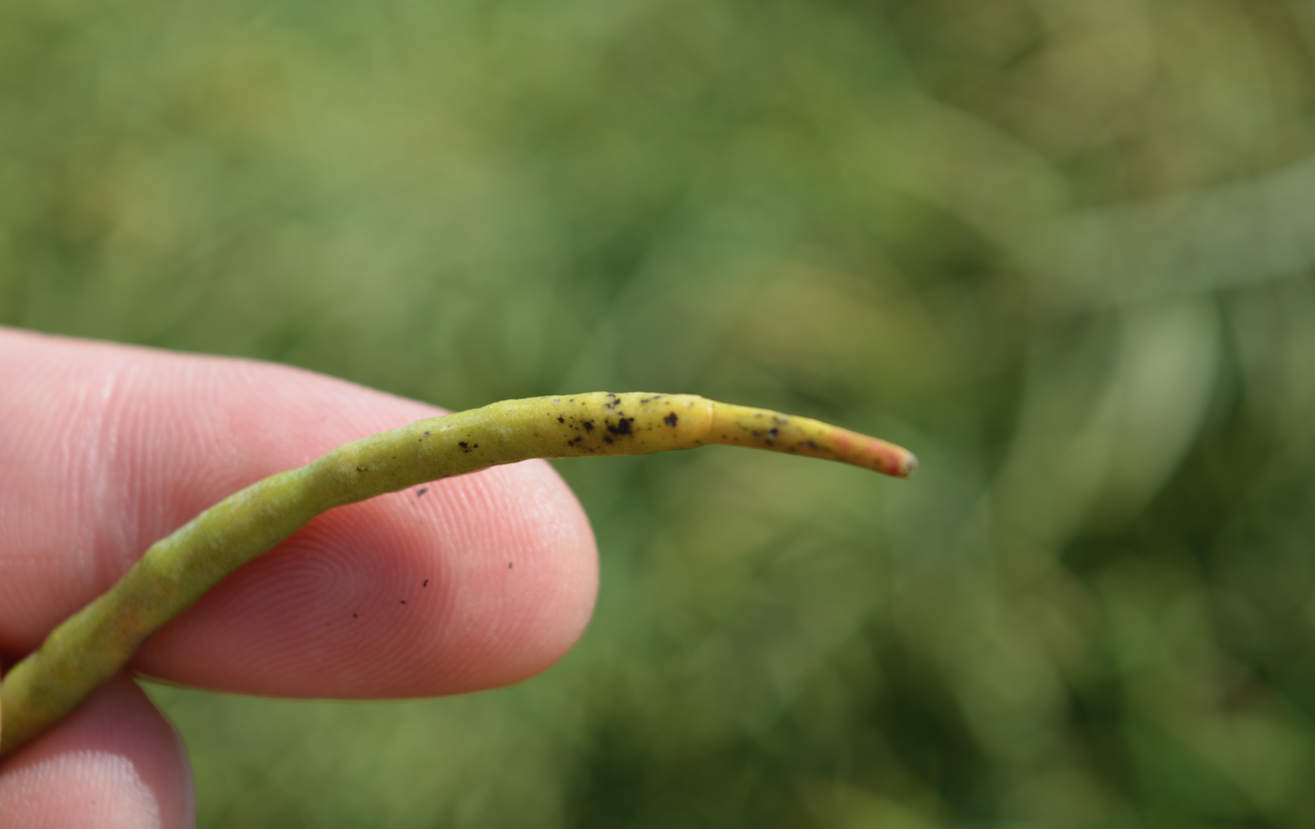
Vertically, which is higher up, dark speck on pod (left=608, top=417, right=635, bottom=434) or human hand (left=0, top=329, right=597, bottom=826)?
dark speck on pod (left=608, top=417, right=635, bottom=434)

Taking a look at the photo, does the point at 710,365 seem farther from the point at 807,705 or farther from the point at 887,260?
the point at 807,705

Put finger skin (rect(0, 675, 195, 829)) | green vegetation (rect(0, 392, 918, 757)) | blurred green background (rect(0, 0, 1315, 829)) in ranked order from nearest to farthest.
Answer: green vegetation (rect(0, 392, 918, 757)) → finger skin (rect(0, 675, 195, 829)) → blurred green background (rect(0, 0, 1315, 829))

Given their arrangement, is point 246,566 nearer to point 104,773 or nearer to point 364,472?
point 104,773

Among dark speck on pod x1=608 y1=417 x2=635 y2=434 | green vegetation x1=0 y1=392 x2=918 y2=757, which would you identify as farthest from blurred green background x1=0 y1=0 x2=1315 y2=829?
dark speck on pod x1=608 y1=417 x2=635 y2=434

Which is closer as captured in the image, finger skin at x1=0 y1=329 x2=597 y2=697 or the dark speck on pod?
the dark speck on pod

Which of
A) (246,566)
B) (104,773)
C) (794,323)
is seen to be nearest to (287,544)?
(246,566)

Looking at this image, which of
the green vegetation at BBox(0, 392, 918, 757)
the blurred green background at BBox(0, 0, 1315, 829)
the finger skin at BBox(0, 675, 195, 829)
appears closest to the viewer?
the green vegetation at BBox(0, 392, 918, 757)

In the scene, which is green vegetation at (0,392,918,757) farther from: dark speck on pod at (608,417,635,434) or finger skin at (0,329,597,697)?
finger skin at (0,329,597,697)

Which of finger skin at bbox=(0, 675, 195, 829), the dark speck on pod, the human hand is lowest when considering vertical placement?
finger skin at bbox=(0, 675, 195, 829)
